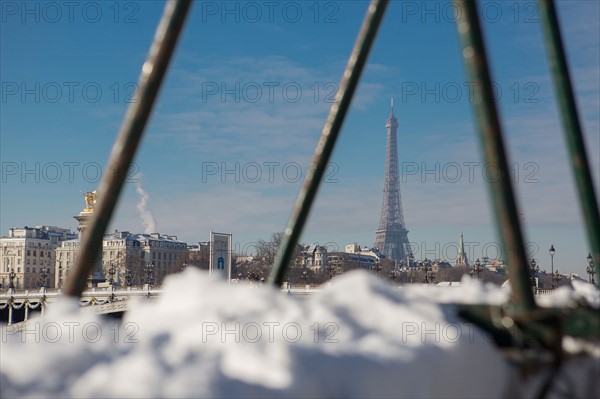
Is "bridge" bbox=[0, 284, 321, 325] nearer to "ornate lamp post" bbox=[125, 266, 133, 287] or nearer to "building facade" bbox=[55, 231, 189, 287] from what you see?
"ornate lamp post" bbox=[125, 266, 133, 287]

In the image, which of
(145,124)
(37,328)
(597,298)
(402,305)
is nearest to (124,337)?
(37,328)

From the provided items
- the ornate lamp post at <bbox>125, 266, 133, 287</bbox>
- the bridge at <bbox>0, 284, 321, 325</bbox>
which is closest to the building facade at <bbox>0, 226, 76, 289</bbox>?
the ornate lamp post at <bbox>125, 266, 133, 287</bbox>

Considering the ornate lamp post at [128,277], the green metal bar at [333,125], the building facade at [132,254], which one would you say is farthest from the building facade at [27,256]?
the green metal bar at [333,125]

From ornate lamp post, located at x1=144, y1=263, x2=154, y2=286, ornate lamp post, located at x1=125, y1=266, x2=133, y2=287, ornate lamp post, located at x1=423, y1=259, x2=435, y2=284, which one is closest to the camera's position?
ornate lamp post, located at x1=423, y1=259, x2=435, y2=284

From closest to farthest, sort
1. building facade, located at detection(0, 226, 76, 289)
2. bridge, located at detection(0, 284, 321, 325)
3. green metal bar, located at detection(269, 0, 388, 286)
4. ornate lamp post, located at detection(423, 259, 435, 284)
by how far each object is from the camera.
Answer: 1. green metal bar, located at detection(269, 0, 388, 286)
2. ornate lamp post, located at detection(423, 259, 435, 284)
3. bridge, located at detection(0, 284, 321, 325)
4. building facade, located at detection(0, 226, 76, 289)

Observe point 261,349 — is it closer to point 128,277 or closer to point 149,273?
point 149,273

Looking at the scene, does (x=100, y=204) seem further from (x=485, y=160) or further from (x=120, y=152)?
(x=485, y=160)
